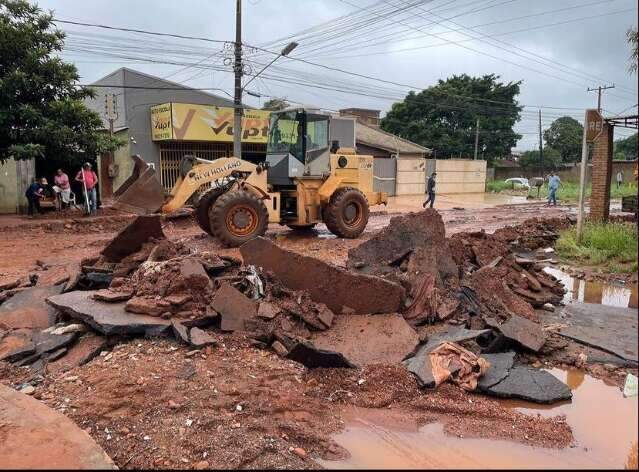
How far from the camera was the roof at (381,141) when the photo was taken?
32969 millimetres

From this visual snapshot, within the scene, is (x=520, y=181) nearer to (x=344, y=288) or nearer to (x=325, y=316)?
(x=344, y=288)

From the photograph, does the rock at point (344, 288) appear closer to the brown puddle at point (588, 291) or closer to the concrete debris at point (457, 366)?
the concrete debris at point (457, 366)

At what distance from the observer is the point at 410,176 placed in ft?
103

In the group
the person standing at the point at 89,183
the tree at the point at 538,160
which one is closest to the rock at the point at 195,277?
the person standing at the point at 89,183

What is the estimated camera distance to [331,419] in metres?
4.18

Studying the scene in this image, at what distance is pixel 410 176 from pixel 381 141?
4.62 metres

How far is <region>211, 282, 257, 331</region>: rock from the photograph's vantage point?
18.9 ft

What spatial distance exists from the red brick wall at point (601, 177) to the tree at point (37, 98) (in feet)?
46.9

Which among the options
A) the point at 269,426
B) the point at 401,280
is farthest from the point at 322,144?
the point at 269,426

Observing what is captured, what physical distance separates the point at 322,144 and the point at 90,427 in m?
9.11

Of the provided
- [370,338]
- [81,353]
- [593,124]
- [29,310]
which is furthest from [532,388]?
[593,124]

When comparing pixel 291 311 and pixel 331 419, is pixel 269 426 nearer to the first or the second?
pixel 331 419

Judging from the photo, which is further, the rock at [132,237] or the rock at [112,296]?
the rock at [132,237]

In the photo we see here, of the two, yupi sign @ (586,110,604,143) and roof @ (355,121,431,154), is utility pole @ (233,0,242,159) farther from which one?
roof @ (355,121,431,154)
